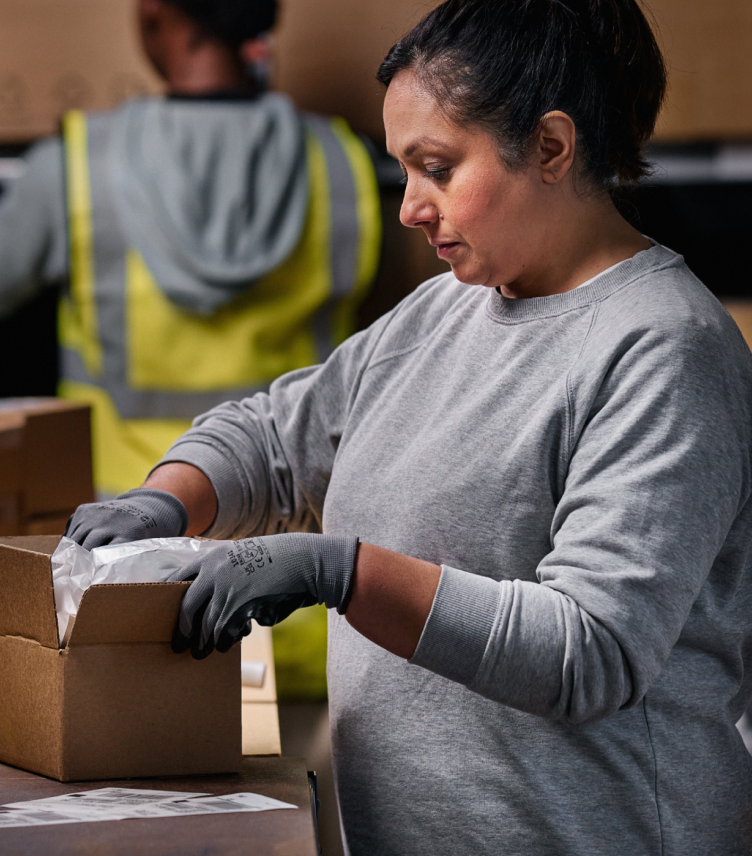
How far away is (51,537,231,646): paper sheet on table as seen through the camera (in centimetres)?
93

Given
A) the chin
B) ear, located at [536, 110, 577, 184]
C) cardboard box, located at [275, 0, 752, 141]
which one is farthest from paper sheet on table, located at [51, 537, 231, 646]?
cardboard box, located at [275, 0, 752, 141]

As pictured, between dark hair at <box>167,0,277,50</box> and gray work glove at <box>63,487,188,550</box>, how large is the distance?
1.51 m

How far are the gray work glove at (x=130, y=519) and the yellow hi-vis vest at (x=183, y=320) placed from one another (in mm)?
1170

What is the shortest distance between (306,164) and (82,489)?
0.96 metres

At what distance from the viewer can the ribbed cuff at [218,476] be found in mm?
1250

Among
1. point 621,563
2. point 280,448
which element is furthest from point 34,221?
point 621,563

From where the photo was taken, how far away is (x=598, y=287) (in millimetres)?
1024

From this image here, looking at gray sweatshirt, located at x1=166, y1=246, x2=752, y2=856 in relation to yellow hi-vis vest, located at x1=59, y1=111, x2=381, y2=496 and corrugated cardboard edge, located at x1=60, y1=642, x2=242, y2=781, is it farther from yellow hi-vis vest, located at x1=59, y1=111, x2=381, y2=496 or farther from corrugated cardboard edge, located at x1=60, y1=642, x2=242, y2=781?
yellow hi-vis vest, located at x1=59, y1=111, x2=381, y2=496

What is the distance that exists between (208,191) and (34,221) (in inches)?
15.5

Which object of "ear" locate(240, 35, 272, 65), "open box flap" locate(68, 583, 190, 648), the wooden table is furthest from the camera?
"ear" locate(240, 35, 272, 65)

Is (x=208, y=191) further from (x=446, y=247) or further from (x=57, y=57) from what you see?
(x=446, y=247)

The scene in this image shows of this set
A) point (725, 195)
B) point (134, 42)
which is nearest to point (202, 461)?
point (134, 42)

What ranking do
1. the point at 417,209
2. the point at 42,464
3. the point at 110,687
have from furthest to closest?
1. the point at 42,464
2. the point at 417,209
3. the point at 110,687

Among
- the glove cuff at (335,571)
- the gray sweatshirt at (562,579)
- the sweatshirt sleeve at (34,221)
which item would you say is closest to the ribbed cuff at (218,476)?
the gray sweatshirt at (562,579)
